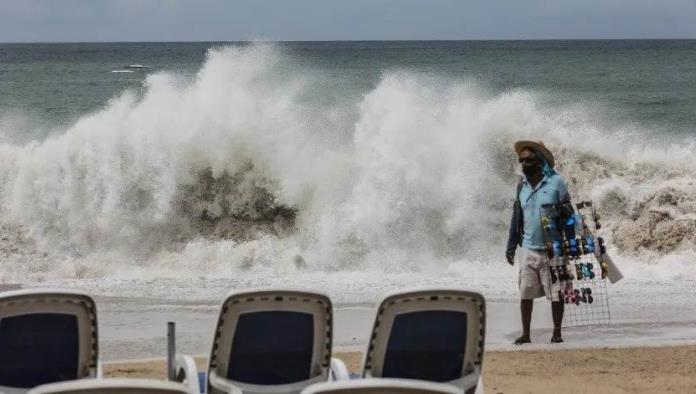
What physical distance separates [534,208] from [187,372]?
3854mm

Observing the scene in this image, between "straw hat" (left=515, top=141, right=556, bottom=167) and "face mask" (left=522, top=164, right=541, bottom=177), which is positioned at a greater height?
"straw hat" (left=515, top=141, right=556, bottom=167)

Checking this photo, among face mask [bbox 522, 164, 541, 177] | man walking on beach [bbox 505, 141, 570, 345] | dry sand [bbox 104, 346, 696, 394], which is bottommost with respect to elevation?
dry sand [bbox 104, 346, 696, 394]

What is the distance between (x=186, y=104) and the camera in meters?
19.0

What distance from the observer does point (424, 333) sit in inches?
192

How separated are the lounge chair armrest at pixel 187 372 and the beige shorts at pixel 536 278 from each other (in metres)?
3.60

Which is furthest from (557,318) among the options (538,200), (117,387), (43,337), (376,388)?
(117,387)

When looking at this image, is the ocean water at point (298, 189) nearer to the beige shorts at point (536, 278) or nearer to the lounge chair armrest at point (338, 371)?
the beige shorts at point (536, 278)

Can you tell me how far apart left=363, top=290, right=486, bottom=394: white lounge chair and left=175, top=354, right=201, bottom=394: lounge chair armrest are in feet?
2.91

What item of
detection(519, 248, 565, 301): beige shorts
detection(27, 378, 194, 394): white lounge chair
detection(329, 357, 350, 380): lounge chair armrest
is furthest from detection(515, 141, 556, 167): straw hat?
detection(27, 378, 194, 394): white lounge chair

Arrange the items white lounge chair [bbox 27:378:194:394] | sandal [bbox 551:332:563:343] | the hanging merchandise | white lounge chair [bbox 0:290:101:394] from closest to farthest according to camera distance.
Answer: white lounge chair [bbox 27:378:194:394] < white lounge chair [bbox 0:290:101:394] < the hanging merchandise < sandal [bbox 551:332:563:343]

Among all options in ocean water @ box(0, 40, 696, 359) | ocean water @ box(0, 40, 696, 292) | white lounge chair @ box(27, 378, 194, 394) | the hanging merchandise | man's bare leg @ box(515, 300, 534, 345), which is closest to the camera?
white lounge chair @ box(27, 378, 194, 394)

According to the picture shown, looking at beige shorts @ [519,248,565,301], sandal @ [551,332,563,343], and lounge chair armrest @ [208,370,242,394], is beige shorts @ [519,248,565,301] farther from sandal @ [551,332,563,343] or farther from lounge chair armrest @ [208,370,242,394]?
lounge chair armrest @ [208,370,242,394]

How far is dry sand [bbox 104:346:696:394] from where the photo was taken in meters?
7.34

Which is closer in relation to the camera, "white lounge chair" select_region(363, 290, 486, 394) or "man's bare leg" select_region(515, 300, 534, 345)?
"white lounge chair" select_region(363, 290, 486, 394)
